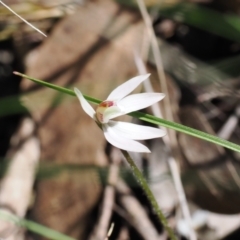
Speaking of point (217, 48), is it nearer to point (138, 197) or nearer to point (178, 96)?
point (178, 96)

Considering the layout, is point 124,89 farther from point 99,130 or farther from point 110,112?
point 99,130

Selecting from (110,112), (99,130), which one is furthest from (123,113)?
(99,130)

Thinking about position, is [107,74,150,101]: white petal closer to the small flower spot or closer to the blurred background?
the small flower spot

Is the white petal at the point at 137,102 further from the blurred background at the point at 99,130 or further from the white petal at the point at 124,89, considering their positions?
the blurred background at the point at 99,130

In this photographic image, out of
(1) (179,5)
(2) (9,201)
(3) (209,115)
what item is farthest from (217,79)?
(2) (9,201)

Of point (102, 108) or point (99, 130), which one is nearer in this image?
point (102, 108)
